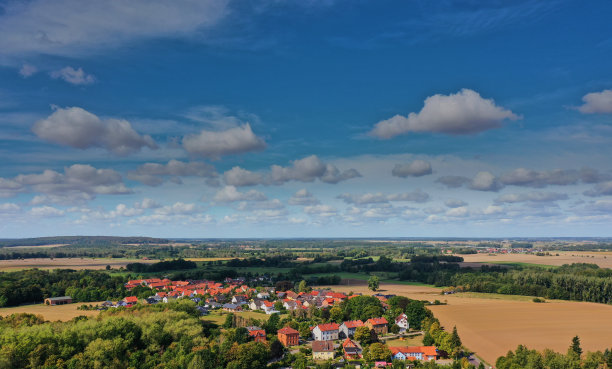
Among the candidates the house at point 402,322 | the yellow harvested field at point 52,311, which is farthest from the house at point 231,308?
the house at point 402,322

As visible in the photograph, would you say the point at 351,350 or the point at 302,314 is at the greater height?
the point at 351,350

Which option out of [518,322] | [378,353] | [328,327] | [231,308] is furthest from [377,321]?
[231,308]

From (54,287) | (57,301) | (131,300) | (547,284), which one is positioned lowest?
(57,301)

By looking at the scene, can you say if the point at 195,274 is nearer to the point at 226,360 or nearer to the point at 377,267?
the point at 377,267

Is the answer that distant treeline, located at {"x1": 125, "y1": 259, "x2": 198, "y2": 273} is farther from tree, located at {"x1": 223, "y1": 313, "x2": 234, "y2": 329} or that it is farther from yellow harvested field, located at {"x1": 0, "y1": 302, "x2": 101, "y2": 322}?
tree, located at {"x1": 223, "y1": 313, "x2": 234, "y2": 329}

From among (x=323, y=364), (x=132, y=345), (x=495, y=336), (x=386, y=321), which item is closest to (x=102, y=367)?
(x=132, y=345)

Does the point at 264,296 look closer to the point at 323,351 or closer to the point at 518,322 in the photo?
the point at 323,351
